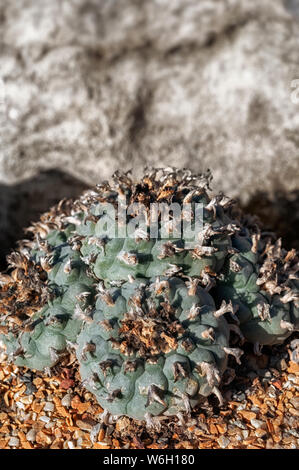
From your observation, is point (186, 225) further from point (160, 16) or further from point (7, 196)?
point (7, 196)

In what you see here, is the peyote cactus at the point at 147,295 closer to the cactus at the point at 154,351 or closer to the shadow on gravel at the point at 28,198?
the cactus at the point at 154,351

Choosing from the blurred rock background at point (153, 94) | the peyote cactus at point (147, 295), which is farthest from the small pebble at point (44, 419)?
the blurred rock background at point (153, 94)

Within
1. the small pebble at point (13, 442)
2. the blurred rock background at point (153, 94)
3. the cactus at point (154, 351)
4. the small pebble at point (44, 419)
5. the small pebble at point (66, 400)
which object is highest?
the blurred rock background at point (153, 94)

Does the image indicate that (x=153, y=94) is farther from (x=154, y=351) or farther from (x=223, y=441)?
(x=223, y=441)

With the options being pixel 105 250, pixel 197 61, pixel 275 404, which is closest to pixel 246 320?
pixel 275 404

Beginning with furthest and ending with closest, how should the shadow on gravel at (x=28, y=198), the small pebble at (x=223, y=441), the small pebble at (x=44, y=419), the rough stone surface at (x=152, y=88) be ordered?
1. the shadow on gravel at (x=28, y=198)
2. the rough stone surface at (x=152, y=88)
3. the small pebble at (x=44, y=419)
4. the small pebble at (x=223, y=441)

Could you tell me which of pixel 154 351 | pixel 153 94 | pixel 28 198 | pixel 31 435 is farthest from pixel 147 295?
pixel 28 198
